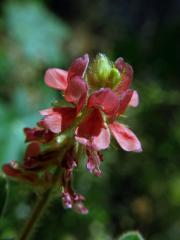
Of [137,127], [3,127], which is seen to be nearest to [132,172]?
[137,127]

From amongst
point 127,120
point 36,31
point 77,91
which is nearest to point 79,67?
point 77,91

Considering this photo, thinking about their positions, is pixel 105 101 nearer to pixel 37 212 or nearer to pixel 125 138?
pixel 125 138

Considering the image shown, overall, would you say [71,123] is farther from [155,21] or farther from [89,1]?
[89,1]

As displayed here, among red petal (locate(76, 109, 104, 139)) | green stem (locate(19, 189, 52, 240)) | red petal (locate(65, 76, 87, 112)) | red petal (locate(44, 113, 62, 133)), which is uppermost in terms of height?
red petal (locate(65, 76, 87, 112))

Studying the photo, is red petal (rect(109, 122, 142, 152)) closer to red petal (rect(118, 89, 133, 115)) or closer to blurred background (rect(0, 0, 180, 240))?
red petal (rect(118, 89, 133, 115))

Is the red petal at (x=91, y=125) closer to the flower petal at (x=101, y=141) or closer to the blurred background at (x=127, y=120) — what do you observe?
the flower petal at (x=101, y=141)

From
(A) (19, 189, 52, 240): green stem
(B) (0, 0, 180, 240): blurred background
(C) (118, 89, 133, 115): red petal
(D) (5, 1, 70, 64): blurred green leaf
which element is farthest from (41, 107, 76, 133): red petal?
(D) (5, 1, 70, 64): blurred green leaf

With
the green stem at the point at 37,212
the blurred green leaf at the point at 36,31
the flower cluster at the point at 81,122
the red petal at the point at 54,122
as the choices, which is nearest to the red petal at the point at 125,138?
the flower cluster at the point at 81,122

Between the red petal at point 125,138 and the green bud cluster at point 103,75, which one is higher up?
the green bud cluster at point 103,75
